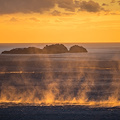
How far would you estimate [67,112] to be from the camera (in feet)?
47.6

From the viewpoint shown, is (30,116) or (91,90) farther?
(91,90)

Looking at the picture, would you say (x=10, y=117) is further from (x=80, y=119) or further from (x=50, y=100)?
(x=50, y=100)

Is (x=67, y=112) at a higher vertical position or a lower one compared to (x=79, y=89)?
lower

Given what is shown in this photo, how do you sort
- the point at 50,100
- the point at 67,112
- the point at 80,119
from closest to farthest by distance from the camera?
the point at 80,119 < the point at 67,112 < the point at 50,100

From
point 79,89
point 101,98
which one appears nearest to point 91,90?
point 79,89

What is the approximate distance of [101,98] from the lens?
768 inches

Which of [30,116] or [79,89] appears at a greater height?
[79,89]

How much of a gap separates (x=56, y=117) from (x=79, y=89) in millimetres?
10592

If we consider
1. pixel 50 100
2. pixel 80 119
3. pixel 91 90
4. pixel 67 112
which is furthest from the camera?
pixel 91 90

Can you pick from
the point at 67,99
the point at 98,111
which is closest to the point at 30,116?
the point at 98,111

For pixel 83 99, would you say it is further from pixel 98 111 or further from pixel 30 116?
pixel 30 116

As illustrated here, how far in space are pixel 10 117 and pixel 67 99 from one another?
6.07 metres

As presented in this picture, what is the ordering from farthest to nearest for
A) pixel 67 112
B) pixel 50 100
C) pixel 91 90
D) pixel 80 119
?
pixel 91 90 < pixel 50 100 < pixel 67 112 < pixel 80 119

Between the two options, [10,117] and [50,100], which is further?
[50,100]
